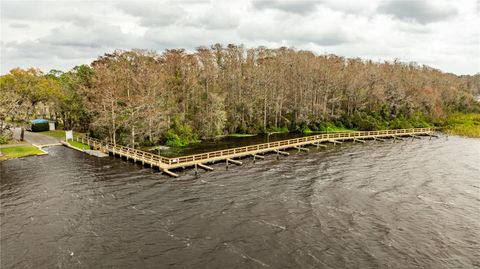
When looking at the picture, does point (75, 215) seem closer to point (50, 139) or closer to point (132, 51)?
point (50, 139)

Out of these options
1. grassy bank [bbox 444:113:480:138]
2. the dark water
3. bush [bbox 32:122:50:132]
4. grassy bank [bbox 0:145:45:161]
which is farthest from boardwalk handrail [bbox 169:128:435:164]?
bush [bbox 32:122:50:132]

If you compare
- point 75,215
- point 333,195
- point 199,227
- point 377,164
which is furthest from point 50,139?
point 377,164

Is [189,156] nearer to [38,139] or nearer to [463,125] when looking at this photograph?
[38,139]

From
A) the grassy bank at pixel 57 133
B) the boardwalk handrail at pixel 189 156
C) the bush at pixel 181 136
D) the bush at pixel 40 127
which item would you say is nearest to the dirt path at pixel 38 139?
the grassy bank at pixel 57 133

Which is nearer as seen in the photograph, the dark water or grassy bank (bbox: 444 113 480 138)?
the dark water

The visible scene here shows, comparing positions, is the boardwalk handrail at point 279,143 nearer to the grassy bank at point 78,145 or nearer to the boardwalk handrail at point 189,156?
the boardwalk handrail at point 189,156

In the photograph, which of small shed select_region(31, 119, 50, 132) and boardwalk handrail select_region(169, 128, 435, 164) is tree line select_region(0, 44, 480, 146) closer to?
small shed select_region(31, 119, 50, 132)

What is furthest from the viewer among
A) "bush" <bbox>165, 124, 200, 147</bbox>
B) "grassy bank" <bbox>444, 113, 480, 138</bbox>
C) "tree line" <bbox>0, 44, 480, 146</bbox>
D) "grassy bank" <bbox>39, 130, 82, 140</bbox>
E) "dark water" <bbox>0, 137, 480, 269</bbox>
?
"grassy bank" <bbox>444, 113, 480, 138</bbox>

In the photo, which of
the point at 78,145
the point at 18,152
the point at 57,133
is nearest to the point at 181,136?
the point at 78,145
